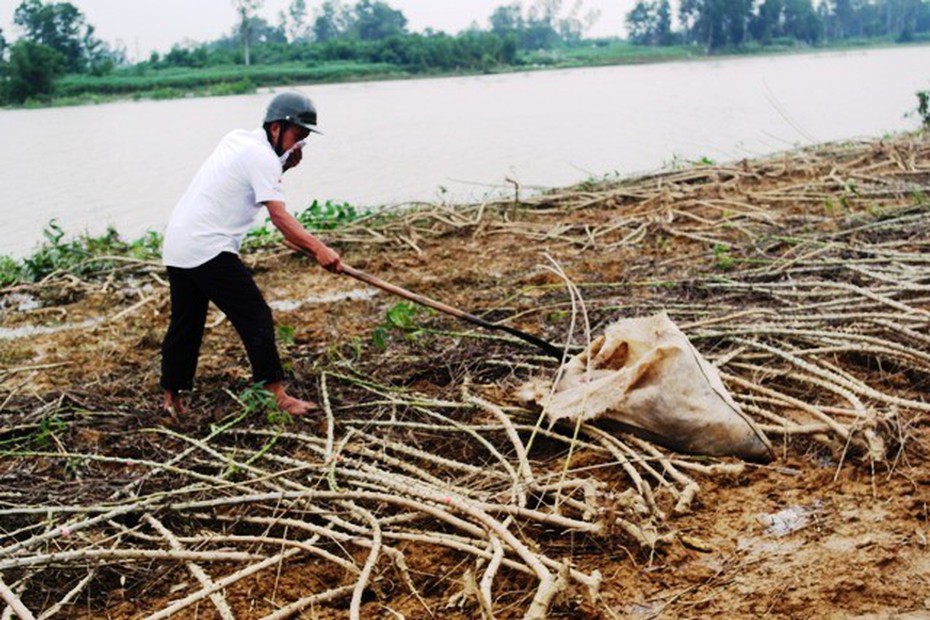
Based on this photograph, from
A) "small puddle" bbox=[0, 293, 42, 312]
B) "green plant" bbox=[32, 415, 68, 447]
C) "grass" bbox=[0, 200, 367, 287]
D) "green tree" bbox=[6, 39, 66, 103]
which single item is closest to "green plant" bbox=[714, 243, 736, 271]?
"grass" bbox=[0, 200, 367, 287]

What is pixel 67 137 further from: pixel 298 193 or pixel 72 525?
pixel 72 525

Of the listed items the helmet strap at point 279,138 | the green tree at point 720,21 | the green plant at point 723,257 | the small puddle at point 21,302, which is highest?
the green tree at point 720,21

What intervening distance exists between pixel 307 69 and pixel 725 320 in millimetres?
35813

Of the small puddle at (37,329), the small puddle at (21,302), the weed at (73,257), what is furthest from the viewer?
the weed at (73,257)

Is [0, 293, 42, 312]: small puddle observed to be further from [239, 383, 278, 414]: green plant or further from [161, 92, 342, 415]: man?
[239, 383, 278, 414]: green plant

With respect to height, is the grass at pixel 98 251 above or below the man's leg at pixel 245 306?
below

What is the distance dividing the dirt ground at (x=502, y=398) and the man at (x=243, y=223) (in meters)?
0.40

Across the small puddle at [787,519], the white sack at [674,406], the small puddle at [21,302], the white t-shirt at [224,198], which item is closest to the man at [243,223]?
the white t-shirt at [224,198]

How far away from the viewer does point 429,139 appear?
15594 mm

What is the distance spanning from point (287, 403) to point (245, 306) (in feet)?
1.38

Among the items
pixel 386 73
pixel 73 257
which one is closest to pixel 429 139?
pixel 73 257

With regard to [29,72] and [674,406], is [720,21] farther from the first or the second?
[674,406]

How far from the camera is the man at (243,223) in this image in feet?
11.0

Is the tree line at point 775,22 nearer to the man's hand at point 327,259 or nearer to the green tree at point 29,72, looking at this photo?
the green tree at point 29,72
